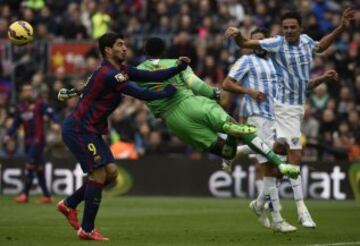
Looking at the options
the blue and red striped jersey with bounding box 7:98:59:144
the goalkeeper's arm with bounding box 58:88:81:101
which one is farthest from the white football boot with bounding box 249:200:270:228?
the blue and red striped jersey with bounding box 7:98:59:144

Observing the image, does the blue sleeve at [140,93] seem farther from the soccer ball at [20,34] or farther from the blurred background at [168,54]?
the blurred background at [168,54]

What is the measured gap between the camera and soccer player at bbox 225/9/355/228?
15000 mm

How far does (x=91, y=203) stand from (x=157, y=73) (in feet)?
6.13

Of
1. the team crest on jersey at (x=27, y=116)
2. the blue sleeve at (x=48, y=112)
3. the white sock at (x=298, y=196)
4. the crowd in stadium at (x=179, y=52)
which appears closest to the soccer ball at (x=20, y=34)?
the white sock at (x=298, y=196)

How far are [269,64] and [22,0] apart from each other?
17.0 m

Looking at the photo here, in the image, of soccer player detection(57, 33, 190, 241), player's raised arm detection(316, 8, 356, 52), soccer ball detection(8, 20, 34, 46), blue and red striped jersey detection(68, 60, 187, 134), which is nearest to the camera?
blue and red striped jersey detection(68, 60, 187, 134)

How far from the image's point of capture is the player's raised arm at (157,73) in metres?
13.9

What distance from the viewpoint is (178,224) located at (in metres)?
16.7

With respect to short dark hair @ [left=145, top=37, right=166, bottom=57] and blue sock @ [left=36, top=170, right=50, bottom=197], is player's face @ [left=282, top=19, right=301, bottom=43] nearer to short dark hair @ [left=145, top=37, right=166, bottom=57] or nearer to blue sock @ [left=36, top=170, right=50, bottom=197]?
short dark hair @ [left=145, top=37, right=166, bottom=57]

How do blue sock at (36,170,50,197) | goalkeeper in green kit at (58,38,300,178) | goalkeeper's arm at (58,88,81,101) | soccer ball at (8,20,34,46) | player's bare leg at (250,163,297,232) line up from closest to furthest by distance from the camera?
goalkeeper in green kit at (58,38,300,178) → goalkeeper's arm at (58,88,81,101) → player's bare leg at (250,163,297,232) → soccer ball at (8,20,34,46) → blue sock at (36,170,50,197)

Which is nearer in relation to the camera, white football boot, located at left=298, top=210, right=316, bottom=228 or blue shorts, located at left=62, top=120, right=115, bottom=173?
blue shorts, located at left=62, top=120, right=115, bottom=173

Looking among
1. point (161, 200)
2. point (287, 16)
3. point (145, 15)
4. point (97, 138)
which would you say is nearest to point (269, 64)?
point (287, 16)

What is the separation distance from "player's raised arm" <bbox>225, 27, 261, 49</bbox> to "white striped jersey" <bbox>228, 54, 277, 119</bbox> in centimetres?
174

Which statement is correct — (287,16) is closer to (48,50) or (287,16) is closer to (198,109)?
(198,109)
